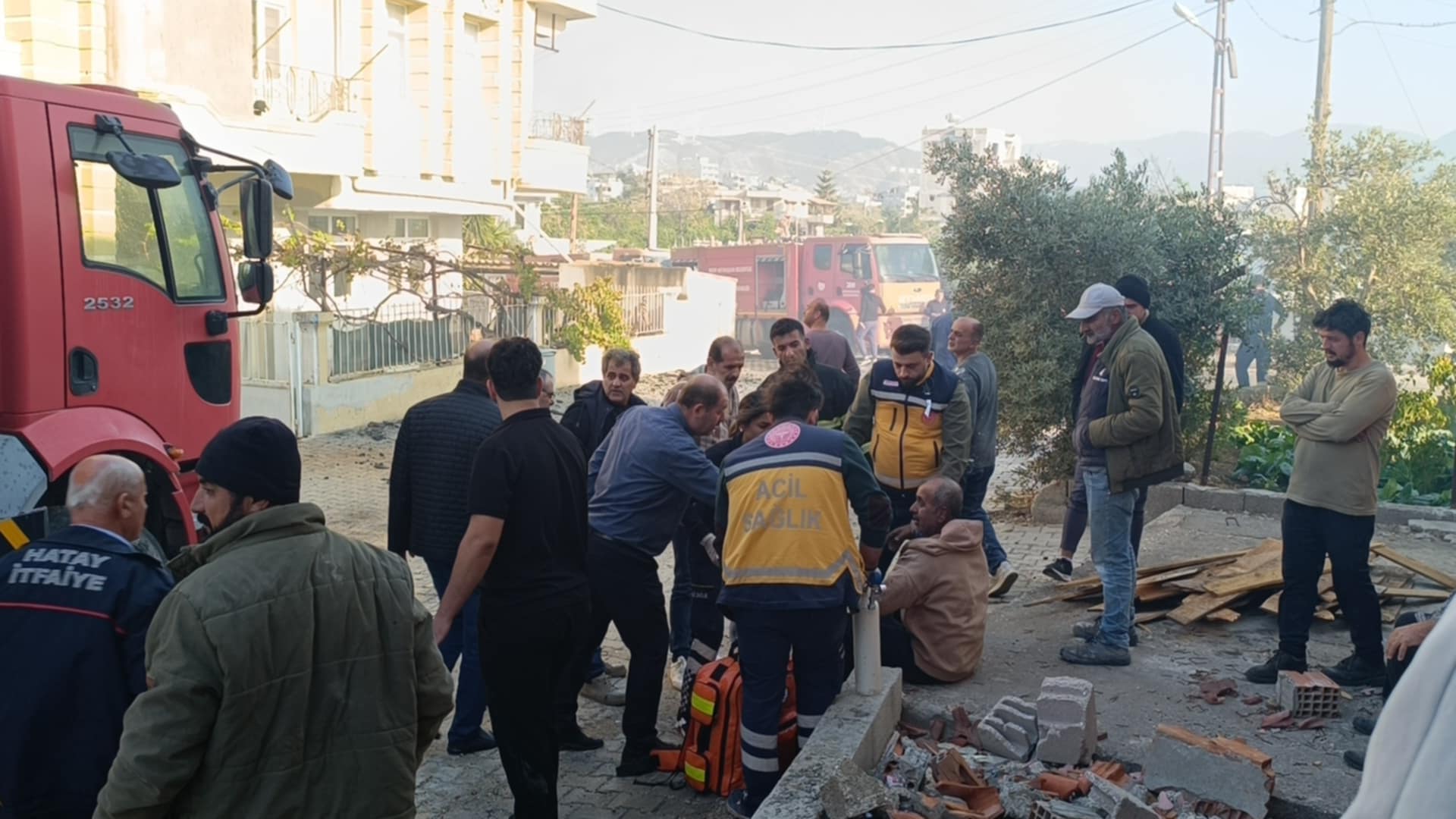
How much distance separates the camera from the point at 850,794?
14.6ft

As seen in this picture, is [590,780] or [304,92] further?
[304,92]

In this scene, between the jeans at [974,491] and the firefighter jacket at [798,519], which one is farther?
the jeans at [974,491]

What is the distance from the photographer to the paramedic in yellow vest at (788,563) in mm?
4965

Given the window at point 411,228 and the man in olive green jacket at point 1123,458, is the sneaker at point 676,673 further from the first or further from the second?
the window at point 411,228

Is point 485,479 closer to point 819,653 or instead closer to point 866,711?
point 819,653

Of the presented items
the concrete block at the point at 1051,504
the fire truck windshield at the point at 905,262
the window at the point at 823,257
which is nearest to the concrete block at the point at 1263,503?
the concrete block at the point at 1051,504

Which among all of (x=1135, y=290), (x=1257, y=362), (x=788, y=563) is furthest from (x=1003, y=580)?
(x=1257, y=362)

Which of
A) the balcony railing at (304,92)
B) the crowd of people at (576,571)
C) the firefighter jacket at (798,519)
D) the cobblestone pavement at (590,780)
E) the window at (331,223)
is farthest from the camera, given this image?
the window at (331,223)

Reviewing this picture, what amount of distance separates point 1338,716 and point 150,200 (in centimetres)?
636

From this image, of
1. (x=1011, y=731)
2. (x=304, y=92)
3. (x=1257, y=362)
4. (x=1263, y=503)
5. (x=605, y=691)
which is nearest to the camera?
(x=1011, y=731)

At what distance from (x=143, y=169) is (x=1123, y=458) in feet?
17.3

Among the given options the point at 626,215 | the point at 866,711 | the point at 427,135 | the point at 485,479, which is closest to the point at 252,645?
the point at 485,479

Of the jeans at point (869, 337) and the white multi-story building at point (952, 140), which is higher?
the white multi-story building at point (952, 140)

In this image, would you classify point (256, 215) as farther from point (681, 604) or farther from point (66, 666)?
point (66, 666)
